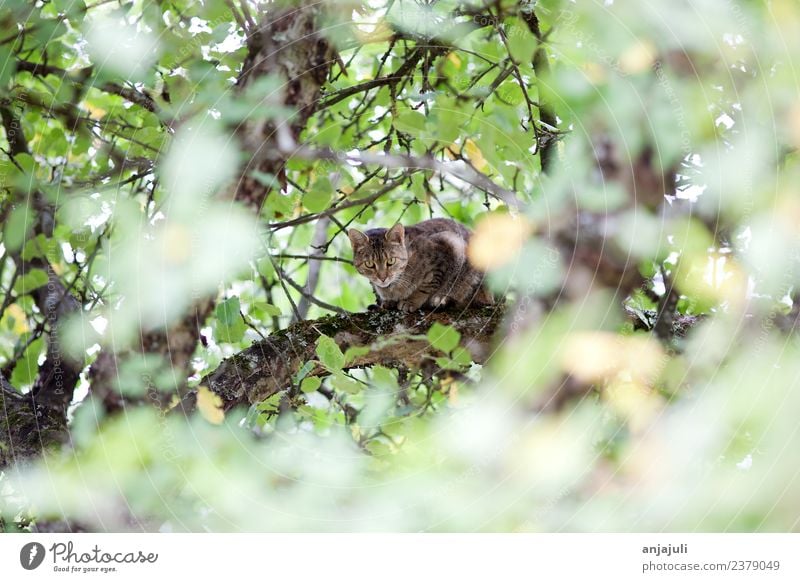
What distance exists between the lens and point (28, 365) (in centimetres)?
155

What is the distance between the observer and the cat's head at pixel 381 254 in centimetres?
197

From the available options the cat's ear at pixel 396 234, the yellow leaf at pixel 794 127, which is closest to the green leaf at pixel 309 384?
the cat's ear at pixel 396 234

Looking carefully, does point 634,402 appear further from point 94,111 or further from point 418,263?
point 94,111

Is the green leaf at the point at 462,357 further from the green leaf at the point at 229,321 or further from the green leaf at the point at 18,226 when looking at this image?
the green leaf at the point at 18,226

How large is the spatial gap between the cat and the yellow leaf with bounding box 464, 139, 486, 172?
36 centimetres

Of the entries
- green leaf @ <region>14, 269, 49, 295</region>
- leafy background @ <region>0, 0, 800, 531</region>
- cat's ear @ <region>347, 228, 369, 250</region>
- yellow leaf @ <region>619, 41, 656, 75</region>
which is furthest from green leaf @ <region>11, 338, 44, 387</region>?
yellow leaf @ <region>619, 41, 656, 75</region>

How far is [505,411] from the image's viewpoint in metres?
1.36

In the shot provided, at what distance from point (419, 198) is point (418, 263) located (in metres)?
0.37

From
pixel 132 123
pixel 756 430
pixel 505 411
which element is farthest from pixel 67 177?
pixel 756 430

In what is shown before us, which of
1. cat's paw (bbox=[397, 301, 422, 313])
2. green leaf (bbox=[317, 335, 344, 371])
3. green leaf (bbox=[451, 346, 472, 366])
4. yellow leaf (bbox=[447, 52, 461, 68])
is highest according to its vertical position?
yellow leaf (bbox=[447, 52, 461, 68])

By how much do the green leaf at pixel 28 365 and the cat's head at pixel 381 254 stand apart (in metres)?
0.81

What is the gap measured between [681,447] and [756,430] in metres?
0.13

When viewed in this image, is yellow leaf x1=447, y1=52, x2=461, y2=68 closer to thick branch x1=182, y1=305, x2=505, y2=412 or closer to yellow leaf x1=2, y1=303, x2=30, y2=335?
thick branch x1=182, y1=305, x2=505, y2=412

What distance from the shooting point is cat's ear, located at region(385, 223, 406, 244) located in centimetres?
198
